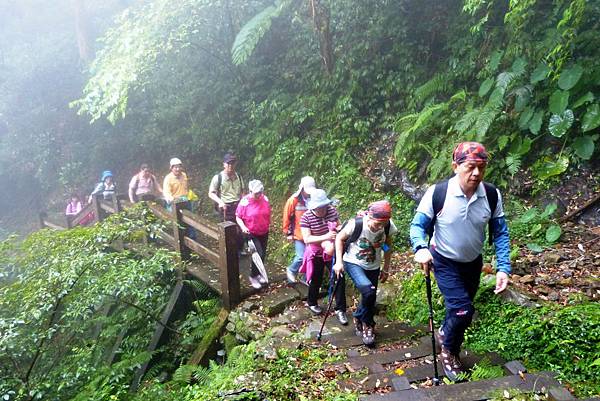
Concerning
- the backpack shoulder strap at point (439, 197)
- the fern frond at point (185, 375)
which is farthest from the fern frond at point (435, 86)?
the fern frond at point (185, 375)

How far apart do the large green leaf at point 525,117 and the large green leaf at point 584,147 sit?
751 millimetres

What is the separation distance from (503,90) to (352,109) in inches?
143

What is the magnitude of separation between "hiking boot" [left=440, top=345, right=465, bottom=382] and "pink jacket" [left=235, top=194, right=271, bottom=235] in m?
3.56

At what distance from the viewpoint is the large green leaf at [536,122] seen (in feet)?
20.6

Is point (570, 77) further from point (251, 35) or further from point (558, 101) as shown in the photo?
point (251, 35)

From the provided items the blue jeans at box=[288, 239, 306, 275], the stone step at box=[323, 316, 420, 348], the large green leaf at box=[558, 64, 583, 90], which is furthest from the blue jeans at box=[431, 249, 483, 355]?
the large green leaf at box=[558, 64, 583, 90]

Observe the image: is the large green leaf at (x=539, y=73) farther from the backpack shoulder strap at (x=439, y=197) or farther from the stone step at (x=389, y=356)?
the stone step at (x=389, y=356)

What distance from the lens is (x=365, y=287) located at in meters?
4.50

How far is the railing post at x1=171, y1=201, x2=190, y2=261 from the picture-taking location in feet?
23.5

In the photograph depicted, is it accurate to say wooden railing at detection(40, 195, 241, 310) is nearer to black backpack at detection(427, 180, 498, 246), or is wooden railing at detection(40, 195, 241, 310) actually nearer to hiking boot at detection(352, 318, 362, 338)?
hiking boot at detection(352, 318, 362, 338)

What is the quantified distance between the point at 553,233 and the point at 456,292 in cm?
292

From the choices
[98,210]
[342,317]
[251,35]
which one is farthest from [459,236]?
[98,210]

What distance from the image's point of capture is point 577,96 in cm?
612

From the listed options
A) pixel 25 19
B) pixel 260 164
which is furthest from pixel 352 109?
pixel 25 19
